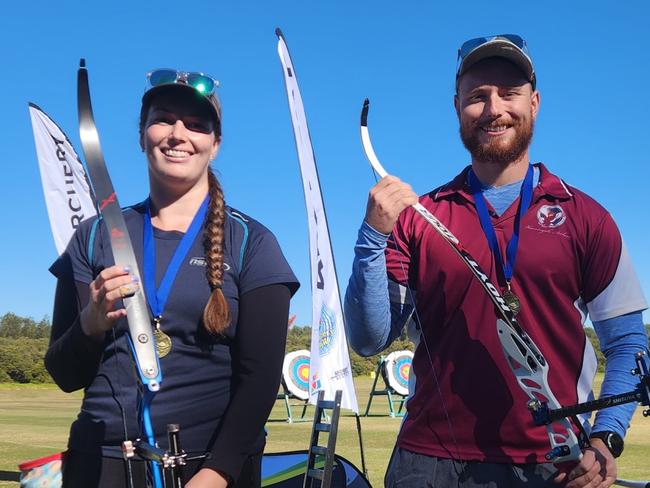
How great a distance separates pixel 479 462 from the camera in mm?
2344

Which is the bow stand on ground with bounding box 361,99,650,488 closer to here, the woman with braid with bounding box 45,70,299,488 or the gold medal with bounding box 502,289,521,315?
the gold medal with bounding box 502,289,521,315

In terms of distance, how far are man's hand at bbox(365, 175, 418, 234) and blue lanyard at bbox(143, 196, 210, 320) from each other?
0.55 meters

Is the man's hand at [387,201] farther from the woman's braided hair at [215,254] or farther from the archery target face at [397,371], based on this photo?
the archery target face at [397,371]

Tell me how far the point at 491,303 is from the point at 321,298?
204 cm

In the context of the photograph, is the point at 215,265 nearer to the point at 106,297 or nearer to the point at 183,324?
the point at 183,324

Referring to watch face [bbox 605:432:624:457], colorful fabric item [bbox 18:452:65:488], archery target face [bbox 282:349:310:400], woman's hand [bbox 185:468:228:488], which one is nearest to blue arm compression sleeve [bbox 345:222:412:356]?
woman's hand [bbox 185:468:228:488]

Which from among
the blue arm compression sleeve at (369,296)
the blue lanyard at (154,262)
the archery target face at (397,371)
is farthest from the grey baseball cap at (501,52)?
the archery target face at (397,371)

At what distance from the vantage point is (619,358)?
95.0 inches

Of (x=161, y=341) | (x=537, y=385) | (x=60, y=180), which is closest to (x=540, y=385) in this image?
(x=537, y=385)

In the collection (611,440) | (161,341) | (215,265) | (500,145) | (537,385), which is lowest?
(611,440)

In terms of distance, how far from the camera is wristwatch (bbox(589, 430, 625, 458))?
2.26m

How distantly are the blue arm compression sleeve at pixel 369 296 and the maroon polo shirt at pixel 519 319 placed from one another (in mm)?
137

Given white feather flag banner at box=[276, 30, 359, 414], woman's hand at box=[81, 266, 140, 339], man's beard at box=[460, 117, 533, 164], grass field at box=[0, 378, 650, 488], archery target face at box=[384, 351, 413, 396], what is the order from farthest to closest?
archery target face at box=[384, 351, 413, 396] → grass field at box=[0, 378, 650, 488] → white feather flag banner at box=[276, 30, 359, 414] → man's beard at box=[460, 117, 533, 164] → woman's hand at box=[81, 266, 140, 339]

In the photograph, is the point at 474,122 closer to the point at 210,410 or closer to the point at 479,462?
the point at 479,462
